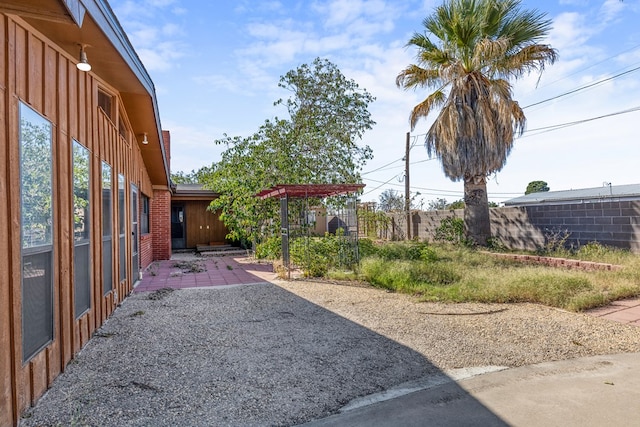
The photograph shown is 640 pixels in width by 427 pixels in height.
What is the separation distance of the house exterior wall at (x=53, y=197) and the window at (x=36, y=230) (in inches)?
2.7


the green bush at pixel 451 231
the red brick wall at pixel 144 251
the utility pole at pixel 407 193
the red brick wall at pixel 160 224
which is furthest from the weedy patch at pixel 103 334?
the utility pole at pixel 407 193

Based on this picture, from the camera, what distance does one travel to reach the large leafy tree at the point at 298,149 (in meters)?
12.6

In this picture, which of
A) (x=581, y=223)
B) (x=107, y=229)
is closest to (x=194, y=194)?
(x=107, y=229)

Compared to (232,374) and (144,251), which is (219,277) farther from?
(232,374)

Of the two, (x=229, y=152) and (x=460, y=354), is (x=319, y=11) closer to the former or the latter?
(x=229, y=152)

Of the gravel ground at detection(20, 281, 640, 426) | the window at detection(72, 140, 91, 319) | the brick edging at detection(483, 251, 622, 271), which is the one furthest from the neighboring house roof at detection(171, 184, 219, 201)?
the window at detection(72, 140, 91, 319)

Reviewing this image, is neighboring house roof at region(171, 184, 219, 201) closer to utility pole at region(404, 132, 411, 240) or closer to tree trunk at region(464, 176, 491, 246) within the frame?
utility pole at region(404, 132, 411, 240)

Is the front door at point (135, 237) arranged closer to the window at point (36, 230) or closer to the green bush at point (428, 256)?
the window at point (36, 230)

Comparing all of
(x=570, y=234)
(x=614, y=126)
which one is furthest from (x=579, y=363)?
(x=614, y=126)

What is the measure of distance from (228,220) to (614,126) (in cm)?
1452

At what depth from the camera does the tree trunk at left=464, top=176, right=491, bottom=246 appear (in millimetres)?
12312

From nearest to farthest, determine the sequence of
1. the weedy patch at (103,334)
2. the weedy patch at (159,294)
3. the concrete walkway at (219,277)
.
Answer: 1. the weedy patch at (103,334)
2. the concrete walkway at (219,277)
3. the weedy patch at (159,294)

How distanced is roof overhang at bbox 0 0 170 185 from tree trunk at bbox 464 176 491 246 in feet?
29.9

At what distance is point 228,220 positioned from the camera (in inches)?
519
